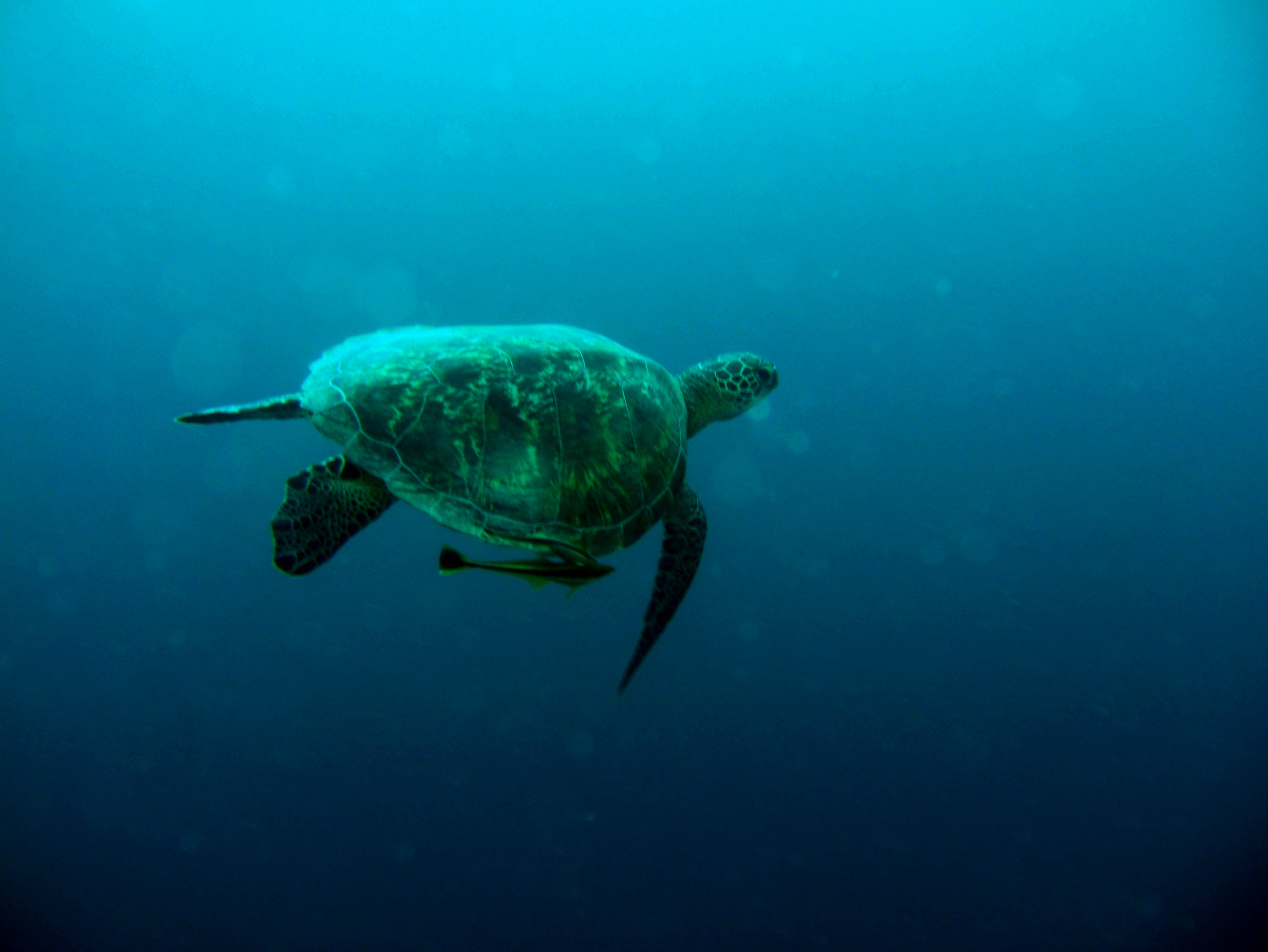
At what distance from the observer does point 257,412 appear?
7.59 feet

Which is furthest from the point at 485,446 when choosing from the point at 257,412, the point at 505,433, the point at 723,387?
the point at 723,387

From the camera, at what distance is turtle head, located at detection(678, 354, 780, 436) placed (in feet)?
12.0

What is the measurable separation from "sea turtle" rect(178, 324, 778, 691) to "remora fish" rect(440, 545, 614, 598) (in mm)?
121

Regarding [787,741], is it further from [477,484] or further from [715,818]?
[477,484]

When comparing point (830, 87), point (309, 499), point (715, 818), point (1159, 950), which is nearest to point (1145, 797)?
point (1159, 950)

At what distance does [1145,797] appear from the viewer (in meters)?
6.75

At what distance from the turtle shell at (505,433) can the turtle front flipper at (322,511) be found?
132mm

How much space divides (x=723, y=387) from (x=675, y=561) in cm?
131

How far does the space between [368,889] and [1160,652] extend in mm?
9584

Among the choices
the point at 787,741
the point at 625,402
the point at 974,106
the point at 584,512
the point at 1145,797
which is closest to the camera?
the point at 584,512

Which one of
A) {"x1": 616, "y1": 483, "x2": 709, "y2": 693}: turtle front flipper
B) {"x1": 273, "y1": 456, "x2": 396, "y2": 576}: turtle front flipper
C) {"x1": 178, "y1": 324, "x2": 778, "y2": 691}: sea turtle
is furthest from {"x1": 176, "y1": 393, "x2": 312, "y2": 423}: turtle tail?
{"x1": 616, "y1": 483, "x2": 709, "y2": 693}: turtle front flipper

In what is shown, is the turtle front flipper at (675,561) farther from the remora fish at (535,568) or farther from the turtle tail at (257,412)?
the turtle tail at (257,412)

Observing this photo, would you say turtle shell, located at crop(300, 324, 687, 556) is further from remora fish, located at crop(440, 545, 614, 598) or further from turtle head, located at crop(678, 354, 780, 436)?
turtle head, located at crop(678, 354, 780, 436)

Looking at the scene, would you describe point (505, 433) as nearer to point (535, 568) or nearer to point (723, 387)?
point (535, 568)
